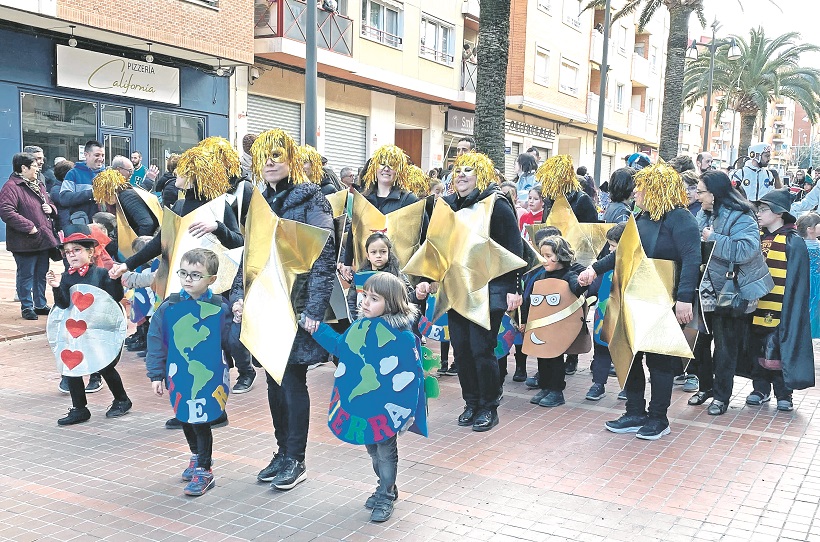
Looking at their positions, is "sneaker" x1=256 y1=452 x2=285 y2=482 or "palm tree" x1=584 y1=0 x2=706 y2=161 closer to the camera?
"sneaker" x1=256 y1=452 x2=285 y2=482

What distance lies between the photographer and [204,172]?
18.7 feet

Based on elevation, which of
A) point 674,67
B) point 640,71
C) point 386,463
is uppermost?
point 640,71

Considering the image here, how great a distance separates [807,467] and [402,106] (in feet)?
71.9

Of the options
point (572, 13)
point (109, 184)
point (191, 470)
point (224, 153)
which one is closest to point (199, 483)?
point (191, 470)

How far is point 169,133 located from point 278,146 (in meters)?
14.5

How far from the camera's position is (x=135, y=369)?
7.40m

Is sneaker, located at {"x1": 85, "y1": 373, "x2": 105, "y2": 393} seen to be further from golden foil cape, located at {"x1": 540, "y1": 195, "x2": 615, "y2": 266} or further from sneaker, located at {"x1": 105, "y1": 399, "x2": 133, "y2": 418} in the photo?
golden foil cape, located at {"x1": 540, "y1": 195, "x2": 615, "y2": 266}

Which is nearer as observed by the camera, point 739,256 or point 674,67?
point 739,256

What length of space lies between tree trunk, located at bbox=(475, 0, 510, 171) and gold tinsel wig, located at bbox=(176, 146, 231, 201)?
24.7ft

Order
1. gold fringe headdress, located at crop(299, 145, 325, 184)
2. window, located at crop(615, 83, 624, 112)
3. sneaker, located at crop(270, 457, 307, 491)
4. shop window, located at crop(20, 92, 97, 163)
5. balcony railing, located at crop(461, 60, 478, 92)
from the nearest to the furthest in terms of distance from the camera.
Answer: sneaker, located at crop(270, 457, 307, 491)
gold fringe headdress, located at crop(299, 145, 325, 184)
shop window, located at crop(20, 92, 97, 163)
balcony railing, located at crop(461, 60, 478, 92)
window, located at crop(615, 83, 624, 112)

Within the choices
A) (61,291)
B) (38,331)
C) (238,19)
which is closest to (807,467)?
(61,291)

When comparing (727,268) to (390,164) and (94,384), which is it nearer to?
(390,164)

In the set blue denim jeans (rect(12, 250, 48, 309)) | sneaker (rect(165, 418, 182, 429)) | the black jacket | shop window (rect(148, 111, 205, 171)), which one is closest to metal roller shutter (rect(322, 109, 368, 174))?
shop window (rect(148, 111, 205, 171))

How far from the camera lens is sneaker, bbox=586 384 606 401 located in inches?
267
